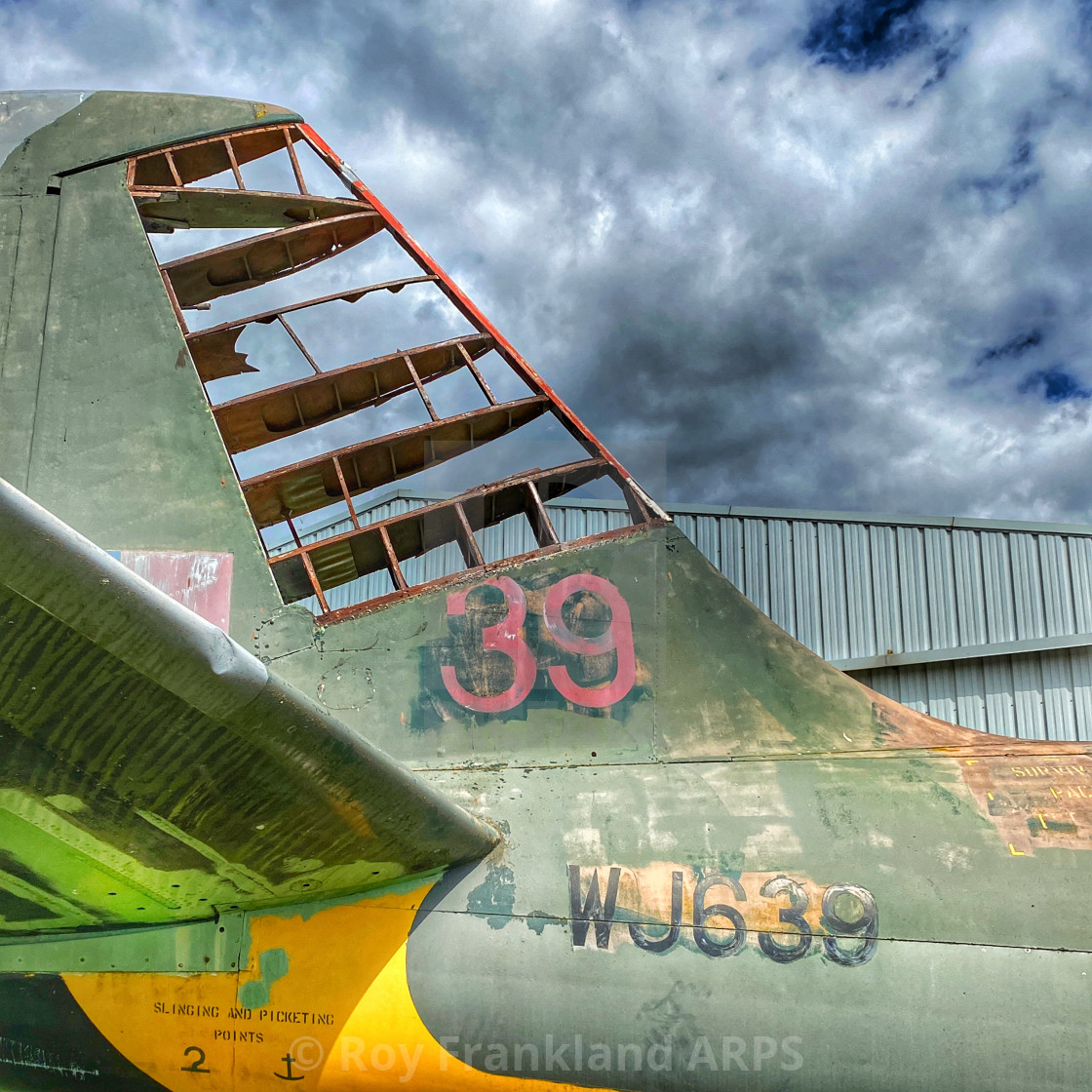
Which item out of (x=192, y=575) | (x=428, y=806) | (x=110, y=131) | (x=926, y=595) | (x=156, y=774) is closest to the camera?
(x=156, y=774)

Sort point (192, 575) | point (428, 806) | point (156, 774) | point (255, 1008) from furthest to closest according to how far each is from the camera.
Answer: point (192, 575)
point (255, 1008)
point (428, 806)
point (156, 774)

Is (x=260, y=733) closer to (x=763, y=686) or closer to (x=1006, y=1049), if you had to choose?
(x=763, y=686)

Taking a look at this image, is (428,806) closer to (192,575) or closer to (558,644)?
(558,644)

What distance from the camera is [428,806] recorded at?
2908 millimetres

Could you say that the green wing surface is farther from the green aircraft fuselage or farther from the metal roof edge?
the metal roof edge

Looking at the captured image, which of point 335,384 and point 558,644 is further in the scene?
point 335,384

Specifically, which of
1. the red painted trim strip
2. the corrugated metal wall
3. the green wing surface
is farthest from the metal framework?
the corrugated metal wall

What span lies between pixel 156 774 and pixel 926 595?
15139 millimetres

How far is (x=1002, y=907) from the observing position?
9.79 feet

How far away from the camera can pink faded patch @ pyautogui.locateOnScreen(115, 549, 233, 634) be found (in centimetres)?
367

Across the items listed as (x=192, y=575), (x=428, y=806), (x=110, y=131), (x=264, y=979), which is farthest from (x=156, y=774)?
(x=110, y=131)

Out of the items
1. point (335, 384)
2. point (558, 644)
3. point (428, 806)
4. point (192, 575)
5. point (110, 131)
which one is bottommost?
point (428, 806)

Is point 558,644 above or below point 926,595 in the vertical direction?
below

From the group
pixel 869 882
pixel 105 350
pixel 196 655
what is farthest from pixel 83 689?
pixel 869 882
